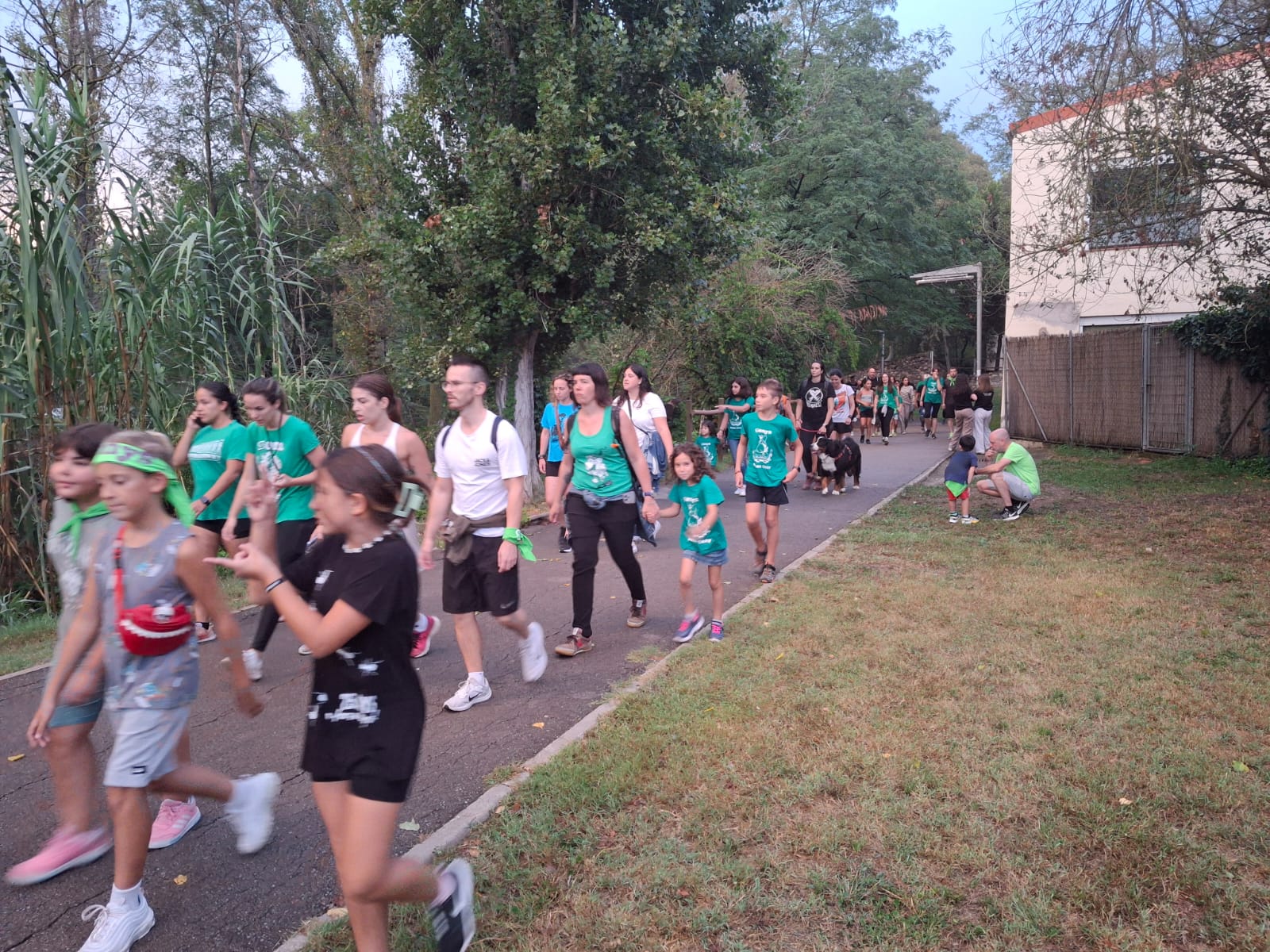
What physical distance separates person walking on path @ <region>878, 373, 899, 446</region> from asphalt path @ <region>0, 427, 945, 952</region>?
17.6 m

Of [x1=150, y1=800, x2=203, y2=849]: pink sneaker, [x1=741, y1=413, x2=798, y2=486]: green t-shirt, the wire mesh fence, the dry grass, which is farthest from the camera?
the wire mesh fence

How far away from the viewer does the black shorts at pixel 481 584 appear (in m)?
5.11

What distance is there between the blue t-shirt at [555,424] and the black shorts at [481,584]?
5.04 metres

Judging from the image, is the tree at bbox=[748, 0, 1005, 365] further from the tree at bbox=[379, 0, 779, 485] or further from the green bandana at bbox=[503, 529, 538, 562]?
the green bandana at bbox=[503, 529, 538, 562]

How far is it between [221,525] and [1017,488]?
8.97 metres

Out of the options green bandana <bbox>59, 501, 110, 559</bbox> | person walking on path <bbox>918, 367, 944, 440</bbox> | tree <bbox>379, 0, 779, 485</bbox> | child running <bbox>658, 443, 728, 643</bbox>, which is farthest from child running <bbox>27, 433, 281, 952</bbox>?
person walking on path <bbox>918, 367, 944, 440</bbox>

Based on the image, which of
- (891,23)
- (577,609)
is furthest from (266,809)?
(891,23)

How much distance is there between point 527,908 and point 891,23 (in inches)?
1580

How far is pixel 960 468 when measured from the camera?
1107cm

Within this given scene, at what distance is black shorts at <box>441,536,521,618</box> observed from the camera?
5113 millimetres

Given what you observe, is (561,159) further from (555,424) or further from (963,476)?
(963,476)

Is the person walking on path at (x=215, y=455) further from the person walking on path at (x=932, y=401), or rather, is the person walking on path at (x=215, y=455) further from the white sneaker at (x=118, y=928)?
the person walking on path at (x=932, y=401)

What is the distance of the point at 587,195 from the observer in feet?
37.4

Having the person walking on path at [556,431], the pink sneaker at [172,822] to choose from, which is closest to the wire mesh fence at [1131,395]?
the person walking on path at [556,431]
